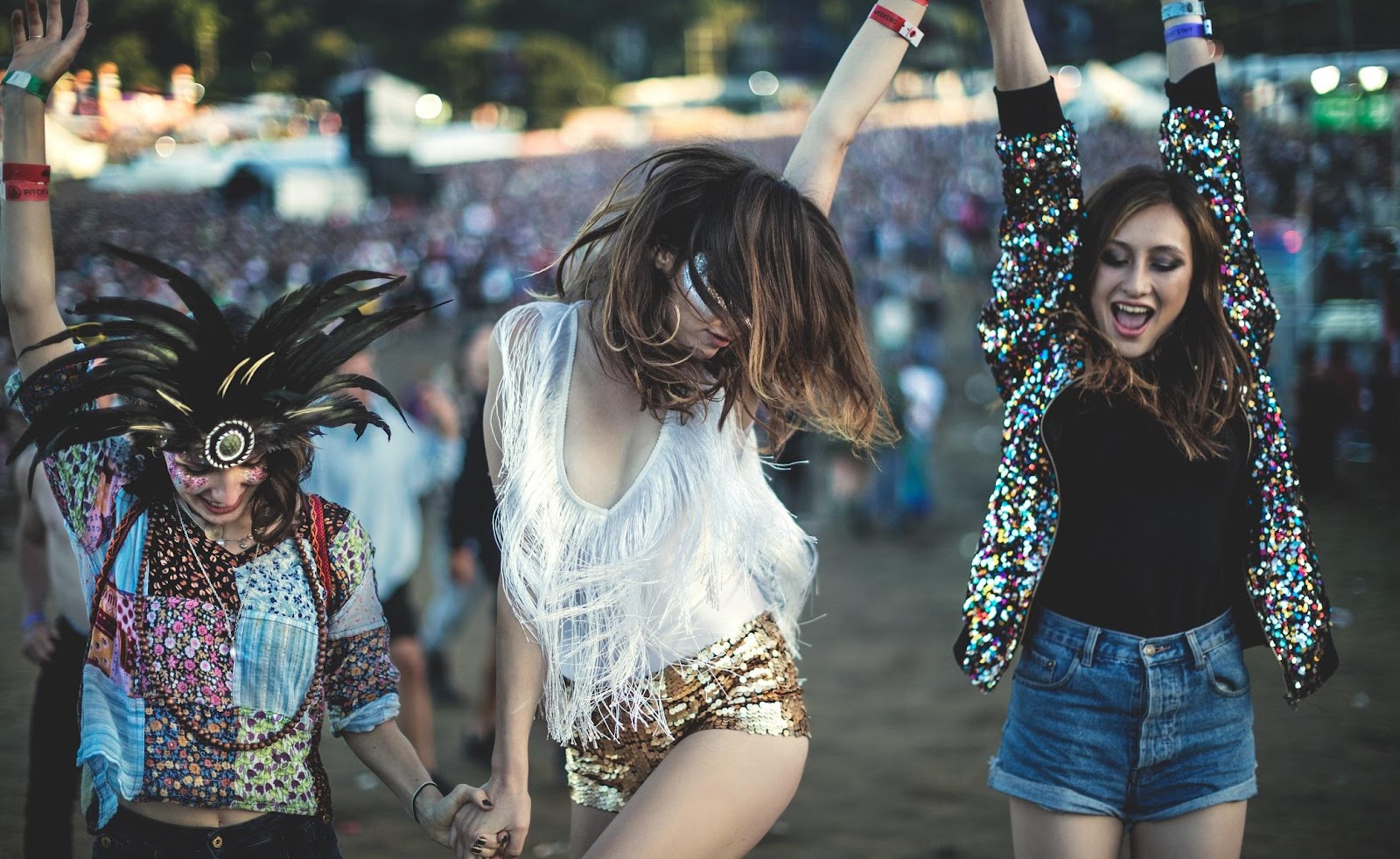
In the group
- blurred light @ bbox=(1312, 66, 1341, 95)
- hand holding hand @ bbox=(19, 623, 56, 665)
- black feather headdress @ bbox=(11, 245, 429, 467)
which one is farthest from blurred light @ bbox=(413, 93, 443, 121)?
black feather headdress @ bbox=(11, 245, 429, 467)

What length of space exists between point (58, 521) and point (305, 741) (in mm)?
1480

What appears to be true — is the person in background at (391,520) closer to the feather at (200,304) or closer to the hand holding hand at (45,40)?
the hand holding hand at (45,40)

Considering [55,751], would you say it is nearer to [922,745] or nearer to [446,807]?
[446,807]

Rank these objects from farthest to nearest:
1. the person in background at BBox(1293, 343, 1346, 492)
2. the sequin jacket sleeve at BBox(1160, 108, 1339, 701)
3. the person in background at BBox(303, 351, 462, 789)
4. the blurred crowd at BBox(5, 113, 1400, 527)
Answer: the person in background at BBox(1293, 343, 1346, 492) → the blurred crowd at BBox(5, 113, 1400, 527) → the person in background at BBox(303, 351, 462, 789) → the sequin jacket sleeve at BBox(1160, 108, 1339, 701)

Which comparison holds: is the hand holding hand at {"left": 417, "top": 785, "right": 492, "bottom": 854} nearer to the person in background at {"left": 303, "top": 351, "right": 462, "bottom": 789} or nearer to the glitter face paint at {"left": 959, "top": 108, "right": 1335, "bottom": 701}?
the glitter face paint at {"left": 959, "top": 108, "right": 1335, "bottom": 701}

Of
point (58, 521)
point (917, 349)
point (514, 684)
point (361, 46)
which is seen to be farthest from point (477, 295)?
point (514, 684)

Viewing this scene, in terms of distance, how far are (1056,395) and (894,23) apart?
0.84m

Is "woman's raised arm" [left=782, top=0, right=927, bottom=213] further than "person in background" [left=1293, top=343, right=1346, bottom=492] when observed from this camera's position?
No

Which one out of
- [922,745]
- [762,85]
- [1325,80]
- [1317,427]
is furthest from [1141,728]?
[762,85]

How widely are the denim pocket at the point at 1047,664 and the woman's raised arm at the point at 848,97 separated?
38.0 inches

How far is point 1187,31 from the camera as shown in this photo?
2594mm

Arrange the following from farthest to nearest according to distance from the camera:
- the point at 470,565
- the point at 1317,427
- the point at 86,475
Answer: the point at 1317,427 < the point at 470,565 < the point at 86,475

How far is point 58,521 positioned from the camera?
3189 mm

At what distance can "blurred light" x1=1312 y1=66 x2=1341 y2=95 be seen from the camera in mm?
8789
